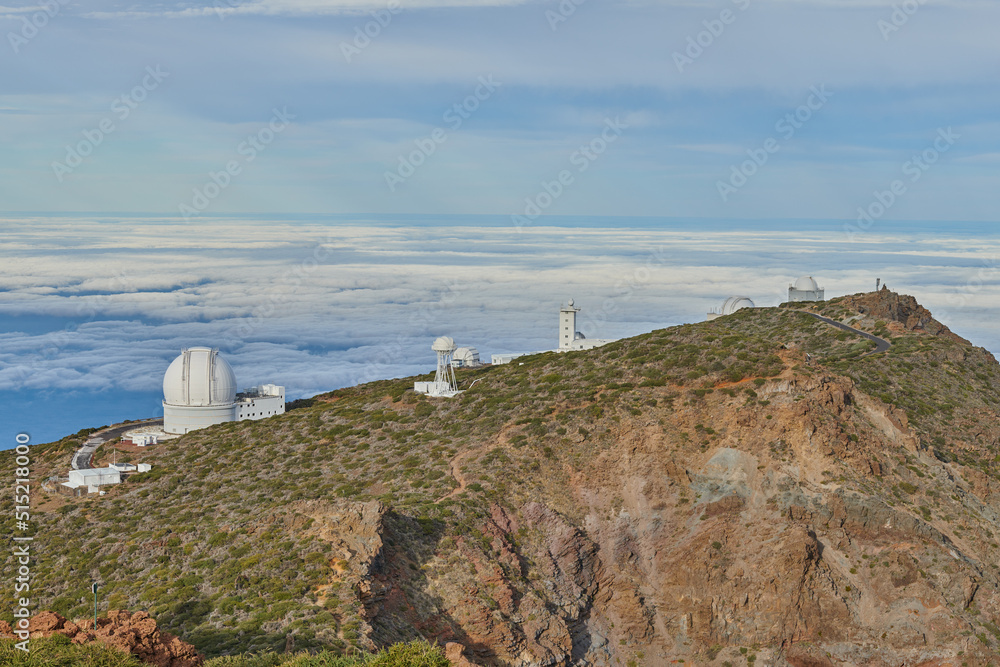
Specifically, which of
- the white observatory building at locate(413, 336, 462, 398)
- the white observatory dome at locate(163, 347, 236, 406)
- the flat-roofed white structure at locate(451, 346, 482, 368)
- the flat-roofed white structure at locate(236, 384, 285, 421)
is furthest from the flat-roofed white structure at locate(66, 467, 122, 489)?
the flat-roofed white structure at locate(451, 346, 482, 368)

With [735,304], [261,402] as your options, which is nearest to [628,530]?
[261,402]

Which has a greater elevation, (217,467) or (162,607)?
(217,467)

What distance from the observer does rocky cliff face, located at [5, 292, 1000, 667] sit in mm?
40656

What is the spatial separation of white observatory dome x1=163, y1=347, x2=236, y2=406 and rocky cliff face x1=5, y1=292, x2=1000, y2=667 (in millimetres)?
10973

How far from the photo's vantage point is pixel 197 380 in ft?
238

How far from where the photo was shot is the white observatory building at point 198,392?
7281cm

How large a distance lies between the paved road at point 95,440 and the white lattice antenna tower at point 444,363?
26769 mm

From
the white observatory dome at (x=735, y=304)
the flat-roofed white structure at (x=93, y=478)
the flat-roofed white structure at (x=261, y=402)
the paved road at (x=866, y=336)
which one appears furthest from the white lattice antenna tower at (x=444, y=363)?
the white observatory dome at (x=735, y=304)

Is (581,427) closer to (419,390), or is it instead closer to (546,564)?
(546,564)

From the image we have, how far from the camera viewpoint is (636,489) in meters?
51.1

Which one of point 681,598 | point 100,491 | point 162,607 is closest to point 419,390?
point 100,491

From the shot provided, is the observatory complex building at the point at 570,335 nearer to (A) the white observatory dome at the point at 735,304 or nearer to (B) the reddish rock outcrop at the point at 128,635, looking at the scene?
(A) the white observatory dome at the point at 735,304

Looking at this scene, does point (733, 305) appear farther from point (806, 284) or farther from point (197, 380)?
point (197, 380)

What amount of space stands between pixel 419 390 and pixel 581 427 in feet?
62.7
